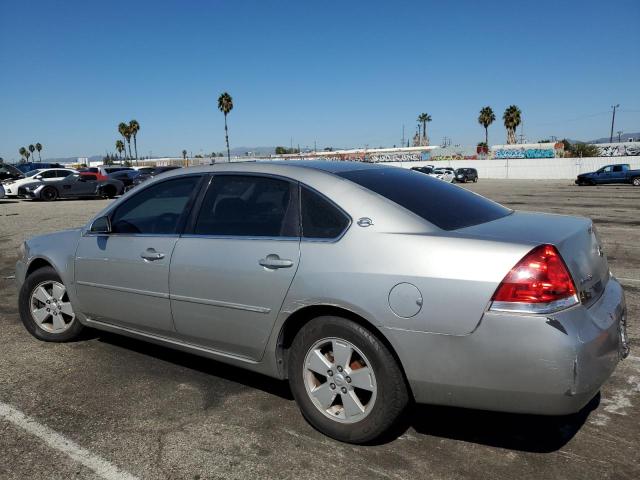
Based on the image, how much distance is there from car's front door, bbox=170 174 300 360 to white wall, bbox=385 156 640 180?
5208 centimetres

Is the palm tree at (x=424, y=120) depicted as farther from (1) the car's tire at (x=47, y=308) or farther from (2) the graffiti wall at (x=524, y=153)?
(1) the car's tire at (x=47, y=308)

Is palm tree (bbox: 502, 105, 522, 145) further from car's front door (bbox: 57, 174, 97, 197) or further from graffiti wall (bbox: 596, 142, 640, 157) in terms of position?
car's front door (bbox: 57, 174, 97, 197)

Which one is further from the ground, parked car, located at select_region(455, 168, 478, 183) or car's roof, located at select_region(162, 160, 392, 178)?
car's roof, located at select_region(162, 160, 392, 178)

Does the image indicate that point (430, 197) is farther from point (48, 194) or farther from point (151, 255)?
point (48, 194)

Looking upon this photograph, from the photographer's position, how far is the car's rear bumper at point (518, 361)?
2.43 meters

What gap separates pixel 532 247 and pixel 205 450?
6.49 feet

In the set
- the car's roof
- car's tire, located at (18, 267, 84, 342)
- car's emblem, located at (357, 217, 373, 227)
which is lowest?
car's tire, located at (18, 267, 84, 342)

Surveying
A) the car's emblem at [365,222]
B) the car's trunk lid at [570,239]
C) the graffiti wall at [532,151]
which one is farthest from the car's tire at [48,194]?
the graffiti wall at [532,151]

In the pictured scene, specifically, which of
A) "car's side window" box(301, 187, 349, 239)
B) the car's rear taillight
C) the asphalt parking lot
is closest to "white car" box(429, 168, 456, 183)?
the asphalt parking lot

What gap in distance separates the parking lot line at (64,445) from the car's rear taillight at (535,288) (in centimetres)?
198

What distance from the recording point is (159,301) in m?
3.69

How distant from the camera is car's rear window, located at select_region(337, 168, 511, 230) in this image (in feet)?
10.1

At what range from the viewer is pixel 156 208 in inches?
160

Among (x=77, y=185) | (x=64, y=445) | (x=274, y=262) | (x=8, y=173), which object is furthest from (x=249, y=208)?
(x=8, y=173)
